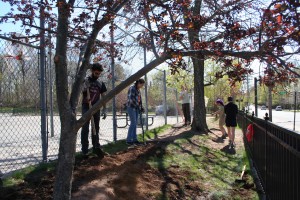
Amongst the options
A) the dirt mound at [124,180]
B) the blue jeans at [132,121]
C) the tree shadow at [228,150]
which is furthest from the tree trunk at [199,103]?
the dirt mound at [124,180]

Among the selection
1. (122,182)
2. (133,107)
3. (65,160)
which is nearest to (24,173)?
(122,182)

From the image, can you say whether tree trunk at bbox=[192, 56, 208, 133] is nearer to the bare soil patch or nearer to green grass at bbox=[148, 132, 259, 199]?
green grass at bbox=[148, 132, 259, 199]

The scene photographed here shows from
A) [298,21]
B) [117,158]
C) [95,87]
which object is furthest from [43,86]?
[298,21]

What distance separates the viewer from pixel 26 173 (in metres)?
5.29

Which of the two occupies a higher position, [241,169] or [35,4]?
[35,4]

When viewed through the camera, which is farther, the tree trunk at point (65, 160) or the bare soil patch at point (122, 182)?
the bare soil patch at point (122, 182)

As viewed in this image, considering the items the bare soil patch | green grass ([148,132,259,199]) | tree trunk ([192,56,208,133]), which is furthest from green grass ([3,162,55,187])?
tree trunk ([192,56,208,133])

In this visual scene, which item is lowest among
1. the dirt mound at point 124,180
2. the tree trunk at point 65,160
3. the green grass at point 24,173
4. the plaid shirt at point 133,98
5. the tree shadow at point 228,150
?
the tree shadow at point 228,150

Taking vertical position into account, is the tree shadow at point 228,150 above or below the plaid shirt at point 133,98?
below

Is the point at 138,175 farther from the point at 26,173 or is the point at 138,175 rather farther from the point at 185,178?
the point at 26,173

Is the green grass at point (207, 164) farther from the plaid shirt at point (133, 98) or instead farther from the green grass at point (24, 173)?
the green grass at point (24, 173)

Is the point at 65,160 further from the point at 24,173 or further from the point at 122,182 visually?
the point at 24,173

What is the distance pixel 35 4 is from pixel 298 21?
2761 mm

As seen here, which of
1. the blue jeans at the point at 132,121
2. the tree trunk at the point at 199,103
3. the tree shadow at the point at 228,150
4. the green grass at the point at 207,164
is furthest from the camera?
the tree trunk at the point at 199,103
